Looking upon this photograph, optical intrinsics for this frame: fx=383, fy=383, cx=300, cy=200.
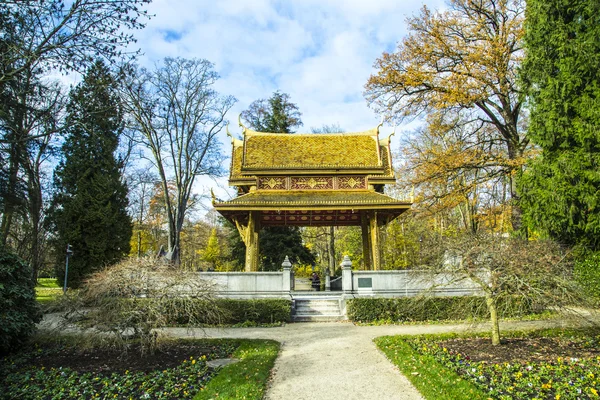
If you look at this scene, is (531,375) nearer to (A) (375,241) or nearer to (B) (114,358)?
(B) (114,358)

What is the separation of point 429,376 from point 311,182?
45.7 feet

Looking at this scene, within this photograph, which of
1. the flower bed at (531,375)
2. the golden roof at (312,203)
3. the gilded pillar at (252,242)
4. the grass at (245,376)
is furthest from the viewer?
the gilded pillar at (252,242)

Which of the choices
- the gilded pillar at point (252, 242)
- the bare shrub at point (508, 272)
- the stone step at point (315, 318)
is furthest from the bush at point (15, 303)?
the bare shrub at point (508, 272)

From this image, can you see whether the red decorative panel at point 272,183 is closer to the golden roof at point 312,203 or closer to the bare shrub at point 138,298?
the golden roof at point 312,203

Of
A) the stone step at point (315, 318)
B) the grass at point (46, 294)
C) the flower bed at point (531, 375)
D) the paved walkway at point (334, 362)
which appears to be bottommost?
the stone step at point (315, 318)

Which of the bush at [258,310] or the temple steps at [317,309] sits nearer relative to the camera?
the bush at [258,310]

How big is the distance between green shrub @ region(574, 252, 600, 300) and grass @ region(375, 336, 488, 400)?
8633mm

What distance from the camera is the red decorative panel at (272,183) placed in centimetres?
1986

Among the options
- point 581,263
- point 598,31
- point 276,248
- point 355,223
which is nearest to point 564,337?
point 581,263

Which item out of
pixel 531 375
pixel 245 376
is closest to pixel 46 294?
pixel 245 376

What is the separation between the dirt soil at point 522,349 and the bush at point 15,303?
391 inches

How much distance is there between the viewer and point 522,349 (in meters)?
8.28

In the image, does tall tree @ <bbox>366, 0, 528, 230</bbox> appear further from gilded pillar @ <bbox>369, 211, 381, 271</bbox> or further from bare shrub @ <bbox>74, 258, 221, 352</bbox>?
bare shrub @ <bbox>74, 258, 221, 352</bbox>

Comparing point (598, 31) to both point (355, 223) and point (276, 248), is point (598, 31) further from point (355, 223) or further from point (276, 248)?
point (276, 248)
